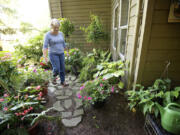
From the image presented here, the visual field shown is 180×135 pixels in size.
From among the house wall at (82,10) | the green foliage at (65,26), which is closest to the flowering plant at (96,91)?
the green foliage at (65,26)

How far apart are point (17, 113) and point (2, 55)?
987mm

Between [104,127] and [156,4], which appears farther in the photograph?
[104,127]

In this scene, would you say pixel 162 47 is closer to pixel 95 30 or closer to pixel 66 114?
pixel 66 114

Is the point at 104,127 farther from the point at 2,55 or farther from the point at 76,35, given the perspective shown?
the point at 76,35

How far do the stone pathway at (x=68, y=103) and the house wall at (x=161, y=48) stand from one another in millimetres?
1206

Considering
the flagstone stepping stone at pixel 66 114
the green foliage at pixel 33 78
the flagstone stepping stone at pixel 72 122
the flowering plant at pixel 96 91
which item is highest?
the green foliage at pixel 33 78

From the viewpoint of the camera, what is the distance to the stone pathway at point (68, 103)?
5.32 feet

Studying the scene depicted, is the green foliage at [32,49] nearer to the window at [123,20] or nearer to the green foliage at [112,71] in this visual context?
the green foliage at [112,71]

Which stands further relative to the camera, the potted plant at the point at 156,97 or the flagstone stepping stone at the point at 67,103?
the flagstone stepping stone at the point at 67,103

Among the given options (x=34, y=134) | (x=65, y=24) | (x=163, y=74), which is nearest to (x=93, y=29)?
(x=65, y=24)

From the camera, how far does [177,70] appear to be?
148 centimetres

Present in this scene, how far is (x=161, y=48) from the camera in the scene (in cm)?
138

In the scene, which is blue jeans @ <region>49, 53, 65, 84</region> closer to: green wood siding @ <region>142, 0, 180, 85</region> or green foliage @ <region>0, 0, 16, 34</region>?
green wood siding @ <region>142, 0, 180, 85</region>

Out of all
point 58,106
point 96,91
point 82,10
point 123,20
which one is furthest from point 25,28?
point 96,91
